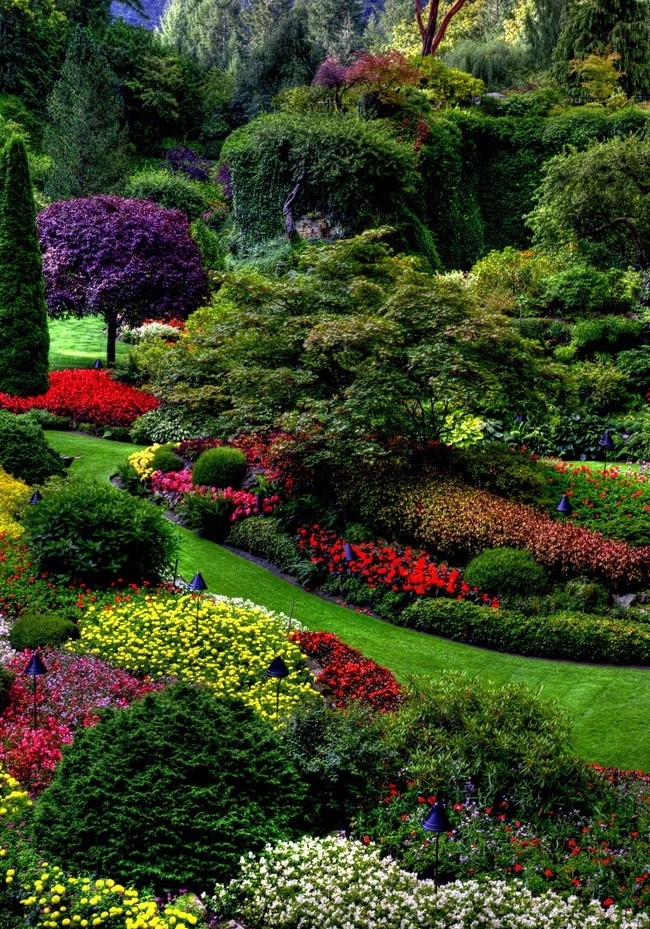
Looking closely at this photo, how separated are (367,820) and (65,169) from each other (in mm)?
31046

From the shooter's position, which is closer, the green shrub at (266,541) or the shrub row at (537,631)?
the shrub row at (537,631)

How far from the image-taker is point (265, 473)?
15.1 metres

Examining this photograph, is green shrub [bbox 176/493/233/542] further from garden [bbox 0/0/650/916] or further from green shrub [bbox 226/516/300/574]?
green shrub [bbox 226/516/300/574]

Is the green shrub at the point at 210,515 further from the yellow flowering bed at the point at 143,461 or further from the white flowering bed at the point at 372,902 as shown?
the white flowering bed at the point at 372,902

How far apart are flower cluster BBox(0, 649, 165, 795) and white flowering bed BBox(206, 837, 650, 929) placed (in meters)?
2.03

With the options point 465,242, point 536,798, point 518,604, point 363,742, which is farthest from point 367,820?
point 465,242

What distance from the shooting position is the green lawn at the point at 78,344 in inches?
1001

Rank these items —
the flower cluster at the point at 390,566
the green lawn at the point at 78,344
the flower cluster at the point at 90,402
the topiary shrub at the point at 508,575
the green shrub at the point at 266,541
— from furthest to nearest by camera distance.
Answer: the green lawn at the point at 78,344 → the flower cluster at the point at 90,402 → the green shrub at the point at 266,541 → the flower cluster at the point at 390,566 → the topiary shrub at the point at 508,575

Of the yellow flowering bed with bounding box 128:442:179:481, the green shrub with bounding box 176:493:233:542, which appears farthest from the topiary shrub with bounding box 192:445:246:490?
the yellow flowering bed with bounding box 128:442:179:481

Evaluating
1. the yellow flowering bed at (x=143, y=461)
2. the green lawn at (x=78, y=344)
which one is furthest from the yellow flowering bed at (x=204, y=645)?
the green lawn at (x=78, y=344)

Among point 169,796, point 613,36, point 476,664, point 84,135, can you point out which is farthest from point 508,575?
point 613,36

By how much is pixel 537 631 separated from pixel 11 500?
760cm

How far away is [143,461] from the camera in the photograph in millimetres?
16812

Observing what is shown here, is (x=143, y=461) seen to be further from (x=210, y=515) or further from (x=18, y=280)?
(x=18, y=280)
